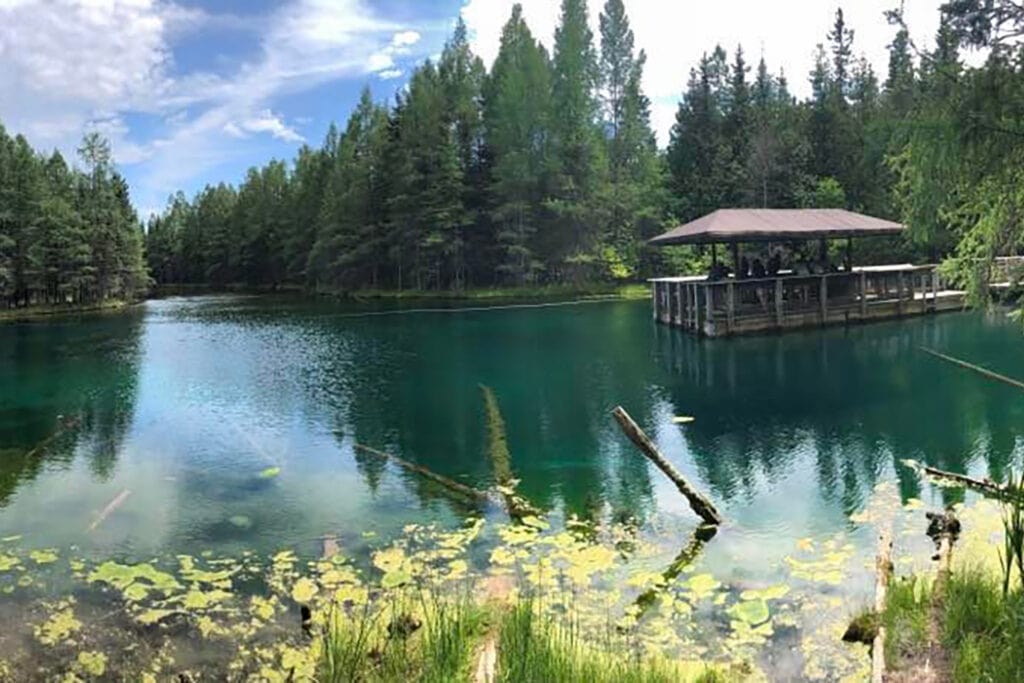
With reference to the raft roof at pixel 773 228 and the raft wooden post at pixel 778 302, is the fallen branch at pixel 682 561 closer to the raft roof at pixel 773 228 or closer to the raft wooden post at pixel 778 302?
the raft roof at pixel 773 228

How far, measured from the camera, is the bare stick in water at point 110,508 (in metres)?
10.3

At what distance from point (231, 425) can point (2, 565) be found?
7515 millimetres

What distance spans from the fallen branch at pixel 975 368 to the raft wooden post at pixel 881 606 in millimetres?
11412

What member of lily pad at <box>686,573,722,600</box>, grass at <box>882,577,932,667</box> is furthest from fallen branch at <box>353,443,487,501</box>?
grass at <box>882,577,932,667</box>

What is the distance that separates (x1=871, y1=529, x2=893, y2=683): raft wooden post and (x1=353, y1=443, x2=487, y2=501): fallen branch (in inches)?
201

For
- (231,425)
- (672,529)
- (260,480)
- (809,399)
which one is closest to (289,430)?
(231,425)

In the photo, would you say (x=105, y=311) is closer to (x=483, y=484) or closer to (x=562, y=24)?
(x=562, y=24)

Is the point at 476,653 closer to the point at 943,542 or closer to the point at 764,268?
the point at 943,542

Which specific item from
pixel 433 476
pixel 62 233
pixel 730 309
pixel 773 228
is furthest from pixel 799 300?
pixel 62 233

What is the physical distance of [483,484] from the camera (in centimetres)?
1132

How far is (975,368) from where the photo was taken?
19.0 metres

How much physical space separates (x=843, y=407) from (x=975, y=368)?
5590mm

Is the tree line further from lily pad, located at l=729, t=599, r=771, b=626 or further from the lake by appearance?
lily pad, located at l=729, t=599, r=771, b=626

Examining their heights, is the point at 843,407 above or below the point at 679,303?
below
